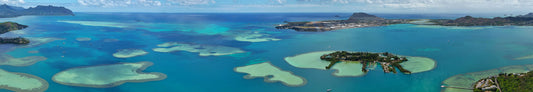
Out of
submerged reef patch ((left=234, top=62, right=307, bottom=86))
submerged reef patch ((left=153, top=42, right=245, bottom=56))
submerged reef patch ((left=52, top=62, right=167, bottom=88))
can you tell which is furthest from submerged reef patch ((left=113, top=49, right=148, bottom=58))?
submerged reef patch ((left=234, top=62, right=307, bottom=86))

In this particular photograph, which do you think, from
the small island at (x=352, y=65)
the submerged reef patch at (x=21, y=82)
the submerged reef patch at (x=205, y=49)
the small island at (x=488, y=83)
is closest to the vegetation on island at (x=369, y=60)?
the small island at (x=352, y=65)

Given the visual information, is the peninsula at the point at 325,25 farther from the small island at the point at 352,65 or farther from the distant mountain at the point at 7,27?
the distant mountain at the point at 7,27

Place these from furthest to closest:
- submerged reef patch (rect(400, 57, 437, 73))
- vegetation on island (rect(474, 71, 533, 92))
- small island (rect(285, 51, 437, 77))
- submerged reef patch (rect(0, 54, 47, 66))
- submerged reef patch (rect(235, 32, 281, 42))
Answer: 1. submerged reef patch (rect(235, 32, 281, 42))
2. submerged reef patch (rect(0, 54, 47, 66))
3. submerged reef patch (rect(400, 57, 437, 73))
4. small island (rect(285, 51, 437, 77))
5. vegetation on island (rect(474, 71, 533, 92))

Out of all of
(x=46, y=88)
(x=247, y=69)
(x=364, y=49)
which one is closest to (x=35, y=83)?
(x=46, y=88)

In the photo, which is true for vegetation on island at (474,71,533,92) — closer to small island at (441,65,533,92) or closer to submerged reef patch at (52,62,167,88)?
small island at (441,65,533,92)

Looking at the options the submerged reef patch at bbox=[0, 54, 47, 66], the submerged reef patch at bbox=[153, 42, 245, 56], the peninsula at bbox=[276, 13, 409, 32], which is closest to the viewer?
the submerged reef patch at bbox=[0, 54, 47, 66]

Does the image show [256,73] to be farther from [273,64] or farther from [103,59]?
[103,59]
